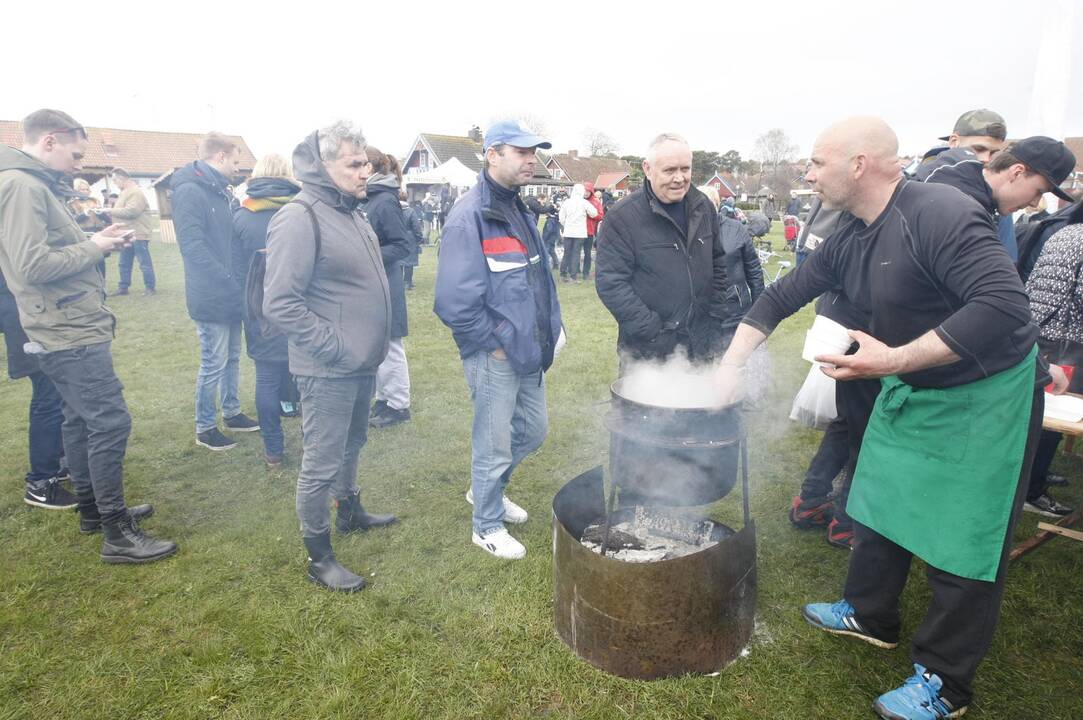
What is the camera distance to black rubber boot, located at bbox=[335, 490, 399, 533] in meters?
3.80

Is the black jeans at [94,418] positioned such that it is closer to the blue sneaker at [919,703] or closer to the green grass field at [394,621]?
the green grass field at [394,621]

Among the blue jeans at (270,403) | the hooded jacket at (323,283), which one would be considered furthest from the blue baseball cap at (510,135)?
the blue jeans at (270,403)

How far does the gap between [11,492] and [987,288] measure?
5858 millimetres

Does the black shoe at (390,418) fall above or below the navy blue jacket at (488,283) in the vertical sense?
below

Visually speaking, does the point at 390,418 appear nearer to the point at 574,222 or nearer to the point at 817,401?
the point at 817,401

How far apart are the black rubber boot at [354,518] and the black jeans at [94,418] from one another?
122cm

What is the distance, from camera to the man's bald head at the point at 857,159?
224cm

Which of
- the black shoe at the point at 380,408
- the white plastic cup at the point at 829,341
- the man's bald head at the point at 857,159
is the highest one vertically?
the man's bald head at the point at 857,159

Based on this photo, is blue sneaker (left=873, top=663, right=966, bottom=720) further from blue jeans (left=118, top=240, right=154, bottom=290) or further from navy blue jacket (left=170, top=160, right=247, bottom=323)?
blue jeans (left=118, top=240, right=154, bottom=290)

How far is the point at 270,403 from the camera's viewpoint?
4.61 meters

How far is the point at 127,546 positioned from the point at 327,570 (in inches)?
49.3

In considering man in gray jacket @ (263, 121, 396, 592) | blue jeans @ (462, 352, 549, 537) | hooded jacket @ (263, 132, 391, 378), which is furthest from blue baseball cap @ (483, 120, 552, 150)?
blue jeans @ (462, 352, 549, 537)

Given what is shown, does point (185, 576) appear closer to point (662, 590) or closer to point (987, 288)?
point (662, 590)

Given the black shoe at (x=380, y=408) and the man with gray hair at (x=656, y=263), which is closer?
the man with gray hair at (x=656, y=263)
